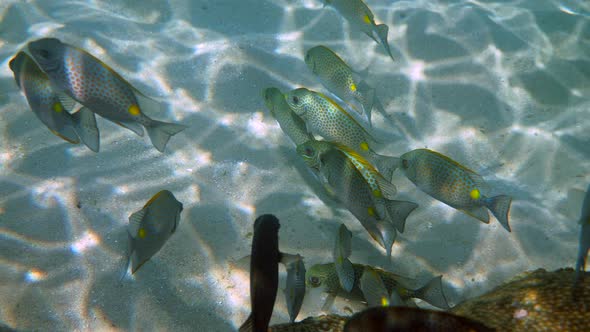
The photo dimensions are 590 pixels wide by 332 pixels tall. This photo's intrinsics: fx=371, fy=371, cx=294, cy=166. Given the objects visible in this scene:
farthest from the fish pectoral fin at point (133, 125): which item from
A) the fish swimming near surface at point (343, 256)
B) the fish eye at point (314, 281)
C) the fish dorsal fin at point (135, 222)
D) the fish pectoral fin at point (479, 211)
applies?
the fish pectoral fin at point (479, 211)

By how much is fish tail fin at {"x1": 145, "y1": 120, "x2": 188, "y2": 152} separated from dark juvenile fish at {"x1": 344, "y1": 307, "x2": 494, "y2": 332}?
190 centimetres

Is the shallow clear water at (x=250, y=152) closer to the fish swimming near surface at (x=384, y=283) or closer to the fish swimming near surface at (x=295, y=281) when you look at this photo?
the fish swimming near surface at (x=384, y=283)

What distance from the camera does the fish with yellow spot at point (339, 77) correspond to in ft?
11.8

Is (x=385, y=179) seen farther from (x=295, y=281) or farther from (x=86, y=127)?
(x=86, y=127)

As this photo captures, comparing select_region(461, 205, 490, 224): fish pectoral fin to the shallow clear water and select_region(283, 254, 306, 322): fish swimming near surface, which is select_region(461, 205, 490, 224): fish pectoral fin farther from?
select_region(283, 254, 306, 322): fish swimming near surface

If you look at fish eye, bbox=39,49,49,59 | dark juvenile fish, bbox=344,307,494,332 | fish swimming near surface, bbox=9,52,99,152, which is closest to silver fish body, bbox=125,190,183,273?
fish swimming near surface, bbox=9,52,99,152

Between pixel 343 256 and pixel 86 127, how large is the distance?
79.1 inches

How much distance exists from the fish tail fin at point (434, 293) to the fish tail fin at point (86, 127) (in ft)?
8.17

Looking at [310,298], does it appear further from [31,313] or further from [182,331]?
[31,313]

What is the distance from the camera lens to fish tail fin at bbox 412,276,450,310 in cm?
257

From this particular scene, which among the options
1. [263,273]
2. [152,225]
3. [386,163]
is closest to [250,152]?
[386,163]

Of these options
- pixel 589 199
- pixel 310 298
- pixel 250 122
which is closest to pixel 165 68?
pixel 250 122

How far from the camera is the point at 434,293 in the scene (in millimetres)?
2584

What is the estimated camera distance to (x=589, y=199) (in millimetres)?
1979
